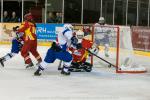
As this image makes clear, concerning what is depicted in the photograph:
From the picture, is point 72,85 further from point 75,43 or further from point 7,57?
point 7,57

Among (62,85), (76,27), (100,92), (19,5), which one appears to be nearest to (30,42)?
→ (76,27)

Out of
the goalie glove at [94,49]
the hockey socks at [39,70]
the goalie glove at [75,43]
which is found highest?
the goalie glove at [75,43]

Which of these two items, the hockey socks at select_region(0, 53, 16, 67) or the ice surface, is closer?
Result: the ice surface

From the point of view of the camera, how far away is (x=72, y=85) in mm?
9844

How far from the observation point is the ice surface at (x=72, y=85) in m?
8.50

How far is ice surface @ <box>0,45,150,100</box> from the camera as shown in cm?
850

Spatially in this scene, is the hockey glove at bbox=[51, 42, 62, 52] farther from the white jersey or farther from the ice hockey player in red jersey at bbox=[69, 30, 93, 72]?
the ice hockey player in red jersey at bbox=[69, 30, 93, 72]

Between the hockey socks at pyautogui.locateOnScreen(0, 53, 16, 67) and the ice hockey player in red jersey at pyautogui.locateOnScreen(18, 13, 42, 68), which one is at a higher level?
→ the ice hockey player in red jersey at pyautogui.locateOnScreen(18, 13, 42, 68)

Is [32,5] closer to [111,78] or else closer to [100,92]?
[111,78]

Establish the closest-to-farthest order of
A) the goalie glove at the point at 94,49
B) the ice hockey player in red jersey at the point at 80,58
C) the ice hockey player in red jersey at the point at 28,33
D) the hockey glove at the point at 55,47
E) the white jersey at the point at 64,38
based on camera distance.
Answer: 1. the white jersey at the point at 64,38
2. the hockey glove at the point at 55,47
3. the ice hockey player in red jersey at the point at 80,58
4. the ice hockey player in red jersey at the point at 28,33
5. the goalie glove at the point at 94,49

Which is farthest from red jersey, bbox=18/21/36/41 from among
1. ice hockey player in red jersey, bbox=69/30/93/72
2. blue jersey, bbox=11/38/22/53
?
ice hockey player in red jersey, bbox=69/30/93/72

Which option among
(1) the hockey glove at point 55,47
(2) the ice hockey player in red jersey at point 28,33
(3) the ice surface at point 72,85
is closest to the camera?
(3) the ice surface at point 72,85

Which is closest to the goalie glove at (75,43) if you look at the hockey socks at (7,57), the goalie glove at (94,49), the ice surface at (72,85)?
the ice surface at (72,85)

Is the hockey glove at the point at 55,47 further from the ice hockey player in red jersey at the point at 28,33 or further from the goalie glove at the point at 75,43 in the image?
the ice hockey player in red jersey at the point at 28,33
